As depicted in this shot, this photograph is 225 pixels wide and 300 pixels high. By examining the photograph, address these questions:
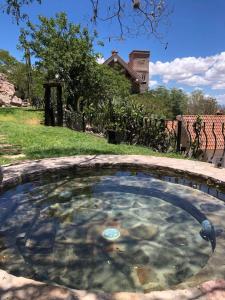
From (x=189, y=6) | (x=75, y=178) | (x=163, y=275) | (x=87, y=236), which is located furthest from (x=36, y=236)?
(x=189, y=6)

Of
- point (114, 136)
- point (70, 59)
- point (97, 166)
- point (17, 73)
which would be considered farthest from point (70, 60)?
point (17, 73)

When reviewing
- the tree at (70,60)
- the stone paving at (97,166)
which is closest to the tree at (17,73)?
the tree at (70,60)

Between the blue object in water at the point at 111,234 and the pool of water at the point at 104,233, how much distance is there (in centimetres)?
3

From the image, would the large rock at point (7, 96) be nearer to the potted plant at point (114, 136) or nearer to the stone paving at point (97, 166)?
the potted plant at point (114, 136)

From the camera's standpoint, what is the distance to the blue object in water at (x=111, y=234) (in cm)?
399

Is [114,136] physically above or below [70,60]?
below

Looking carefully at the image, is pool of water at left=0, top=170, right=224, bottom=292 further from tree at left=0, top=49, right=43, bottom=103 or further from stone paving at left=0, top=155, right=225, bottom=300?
tree at left=0, top=49, right=43, bottom=103

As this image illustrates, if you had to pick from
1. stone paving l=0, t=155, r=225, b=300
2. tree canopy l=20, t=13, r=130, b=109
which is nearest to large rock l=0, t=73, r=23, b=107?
tree canopy l=20, t=13, r=130, b=109

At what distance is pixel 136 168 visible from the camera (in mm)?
7227

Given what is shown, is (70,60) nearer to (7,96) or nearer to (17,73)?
(7,96)

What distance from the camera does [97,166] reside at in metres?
7.27

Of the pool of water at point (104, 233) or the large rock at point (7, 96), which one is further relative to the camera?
the large rock at point (7, 96)

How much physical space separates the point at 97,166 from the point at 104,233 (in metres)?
3.23

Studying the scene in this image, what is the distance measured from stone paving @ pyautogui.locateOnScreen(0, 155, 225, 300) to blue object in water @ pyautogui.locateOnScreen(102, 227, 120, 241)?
50.4 inches
